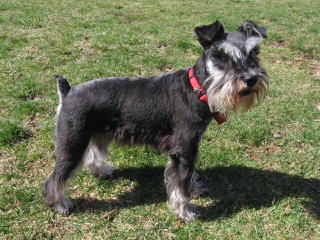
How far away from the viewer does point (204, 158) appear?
582 cm

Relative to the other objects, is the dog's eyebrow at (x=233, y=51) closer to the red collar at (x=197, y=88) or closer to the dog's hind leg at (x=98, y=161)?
the red collar at (x=197, y=88)

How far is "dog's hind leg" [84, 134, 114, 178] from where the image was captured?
201 inches

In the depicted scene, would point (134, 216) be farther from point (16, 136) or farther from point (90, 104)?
point (16, 136)

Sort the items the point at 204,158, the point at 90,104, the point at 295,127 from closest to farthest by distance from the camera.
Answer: the point at 90,104 → the point at 204,158 → the point at 295,127

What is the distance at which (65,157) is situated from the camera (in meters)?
4.44

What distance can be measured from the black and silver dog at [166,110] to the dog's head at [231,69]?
0.04 feet

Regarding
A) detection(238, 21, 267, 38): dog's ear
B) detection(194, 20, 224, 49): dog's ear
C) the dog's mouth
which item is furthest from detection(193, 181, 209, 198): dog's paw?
detection(238, 21, 267, 38): dog's ear

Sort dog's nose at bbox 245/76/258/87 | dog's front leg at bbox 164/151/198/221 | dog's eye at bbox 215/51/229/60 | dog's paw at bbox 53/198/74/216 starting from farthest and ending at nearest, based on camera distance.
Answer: dog's paw at bbox 53/198/74/216 < dog's front leg at bbox 164/151/198/221 < dog's eye at bbox 215/51/229/60 < dog's nose at bbox 245/76/258/87

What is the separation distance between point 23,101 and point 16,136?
1.20m

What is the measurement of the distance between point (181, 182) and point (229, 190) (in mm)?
988

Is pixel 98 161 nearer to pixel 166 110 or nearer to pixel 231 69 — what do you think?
pixel 166 110

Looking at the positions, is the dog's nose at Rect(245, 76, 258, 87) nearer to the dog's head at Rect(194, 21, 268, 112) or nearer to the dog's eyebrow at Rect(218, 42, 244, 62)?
the dog's head at Rect(194, 21, 268, 112)

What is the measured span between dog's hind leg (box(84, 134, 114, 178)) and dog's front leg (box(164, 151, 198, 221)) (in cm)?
99

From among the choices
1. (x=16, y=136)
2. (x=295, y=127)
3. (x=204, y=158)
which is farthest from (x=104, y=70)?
(x=295, y=127)
